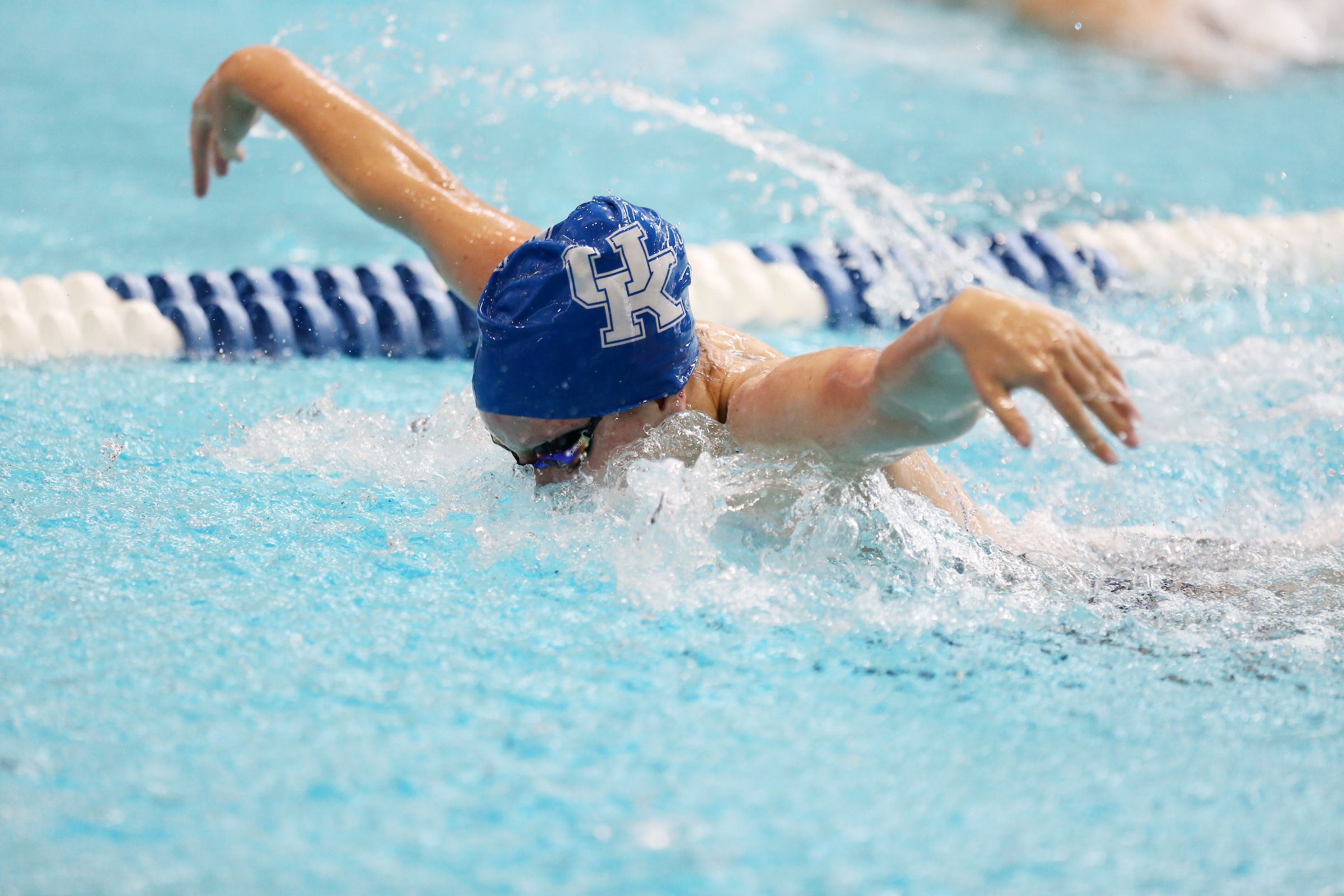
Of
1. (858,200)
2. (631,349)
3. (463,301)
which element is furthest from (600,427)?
(858,200)

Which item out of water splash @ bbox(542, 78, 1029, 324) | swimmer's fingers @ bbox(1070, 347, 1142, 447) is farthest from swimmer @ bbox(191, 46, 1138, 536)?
water splash @ bbox(542, 78, 1029, 324)

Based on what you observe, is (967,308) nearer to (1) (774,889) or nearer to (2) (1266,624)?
(1) (774,889)

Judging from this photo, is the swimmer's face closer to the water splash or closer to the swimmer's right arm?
the swimmer's right arm

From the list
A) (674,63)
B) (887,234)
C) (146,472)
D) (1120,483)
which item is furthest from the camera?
(674,63)

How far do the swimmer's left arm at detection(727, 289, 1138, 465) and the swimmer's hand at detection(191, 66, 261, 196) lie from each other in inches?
57.8

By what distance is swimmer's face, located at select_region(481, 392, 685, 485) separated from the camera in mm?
1841

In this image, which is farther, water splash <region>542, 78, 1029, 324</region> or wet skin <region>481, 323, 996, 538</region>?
water splash <region>542, 78, 1029, 324</region>

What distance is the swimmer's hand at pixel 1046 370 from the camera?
1200 millimetres

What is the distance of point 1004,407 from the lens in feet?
3.91

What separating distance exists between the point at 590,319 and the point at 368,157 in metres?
0.83

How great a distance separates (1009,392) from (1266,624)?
93 centimetres

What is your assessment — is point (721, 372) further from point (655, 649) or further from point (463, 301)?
point (463, 301)

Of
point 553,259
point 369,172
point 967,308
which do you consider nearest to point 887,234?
point 369,172

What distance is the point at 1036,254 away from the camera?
409 cm
